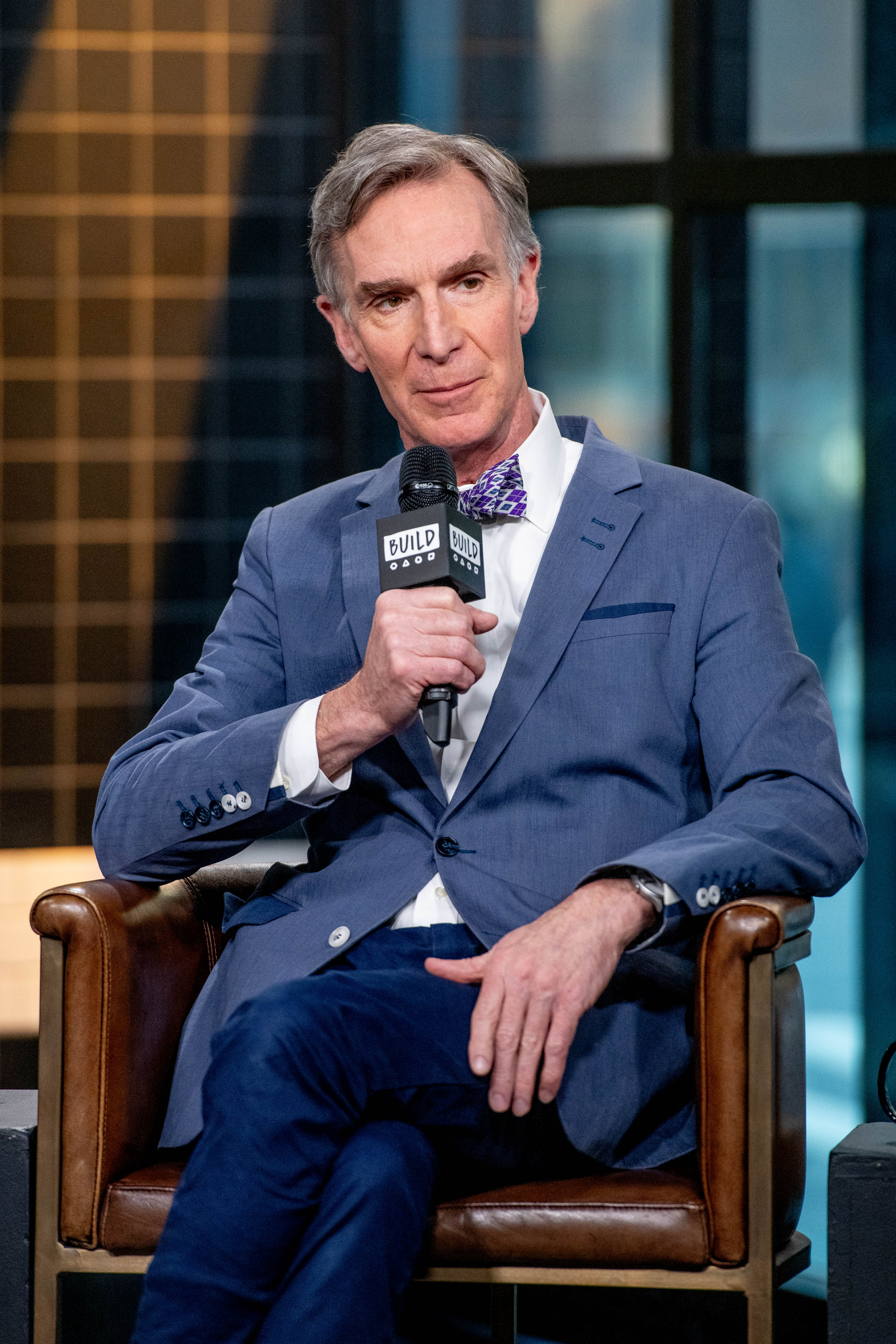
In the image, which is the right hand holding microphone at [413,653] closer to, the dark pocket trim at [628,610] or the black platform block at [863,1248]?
the dark pocket trim at [628,610]

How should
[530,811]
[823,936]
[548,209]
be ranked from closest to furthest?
[530,811] → [823,936] → [548,209]

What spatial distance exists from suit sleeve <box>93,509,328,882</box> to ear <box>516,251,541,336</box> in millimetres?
549

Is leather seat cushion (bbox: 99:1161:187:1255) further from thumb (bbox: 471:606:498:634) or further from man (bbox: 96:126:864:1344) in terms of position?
thumb (bbox: 471:606:498:634)

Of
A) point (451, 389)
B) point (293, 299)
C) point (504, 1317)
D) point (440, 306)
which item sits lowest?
point (504, 1317)

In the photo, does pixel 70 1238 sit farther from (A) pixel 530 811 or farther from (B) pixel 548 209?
(B) pixel 548 209

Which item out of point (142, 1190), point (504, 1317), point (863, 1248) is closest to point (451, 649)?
point (142, 1190)

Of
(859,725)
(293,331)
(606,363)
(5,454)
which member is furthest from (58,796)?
(859,725)

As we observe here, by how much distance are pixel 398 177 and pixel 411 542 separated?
0.62 m

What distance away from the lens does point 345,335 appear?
1883 mm

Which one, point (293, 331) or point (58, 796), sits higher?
point (293, 331)

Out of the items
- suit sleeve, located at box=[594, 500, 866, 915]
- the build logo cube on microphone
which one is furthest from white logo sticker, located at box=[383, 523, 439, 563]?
suit sleeve, located at box=[594, 500, 866, 915]

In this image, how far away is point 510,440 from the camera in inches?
72.4

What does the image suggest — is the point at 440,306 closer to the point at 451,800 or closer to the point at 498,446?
the point at 498,446

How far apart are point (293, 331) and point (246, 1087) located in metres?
2.39
